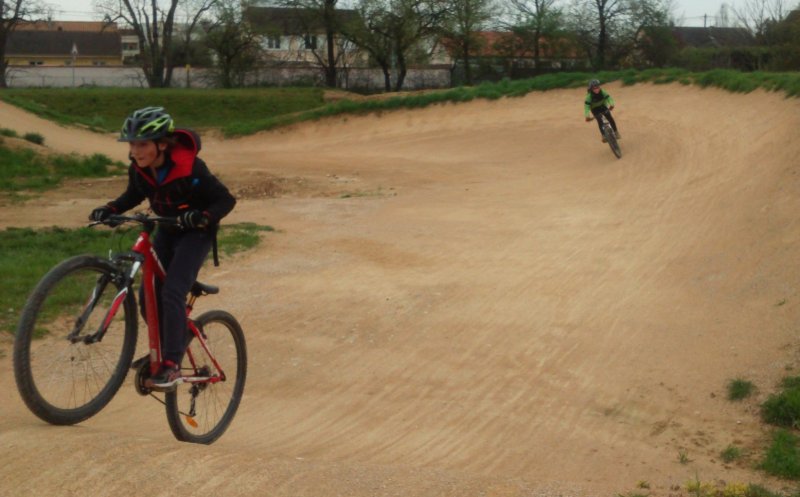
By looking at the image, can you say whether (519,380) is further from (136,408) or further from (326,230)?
(326,230)

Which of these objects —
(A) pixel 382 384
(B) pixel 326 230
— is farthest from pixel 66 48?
(A) pixel 382 384

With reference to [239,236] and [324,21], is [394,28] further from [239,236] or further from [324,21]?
[239,236]

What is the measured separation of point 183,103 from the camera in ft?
136

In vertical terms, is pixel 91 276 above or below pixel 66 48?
below

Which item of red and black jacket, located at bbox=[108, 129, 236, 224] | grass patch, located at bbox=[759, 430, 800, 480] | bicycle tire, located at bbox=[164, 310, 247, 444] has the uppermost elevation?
red and black jacket, located at bbox=[108, 129, 236, 224]

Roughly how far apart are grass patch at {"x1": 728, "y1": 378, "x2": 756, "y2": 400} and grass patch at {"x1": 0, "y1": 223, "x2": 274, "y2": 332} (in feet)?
18.9

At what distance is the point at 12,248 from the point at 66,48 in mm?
85101

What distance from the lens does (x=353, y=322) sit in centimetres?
980

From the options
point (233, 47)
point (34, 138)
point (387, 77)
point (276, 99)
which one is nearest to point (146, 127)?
point (34, 138)

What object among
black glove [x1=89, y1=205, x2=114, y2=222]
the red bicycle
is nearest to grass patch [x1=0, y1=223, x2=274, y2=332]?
the red bicycle

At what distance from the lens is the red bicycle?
16.4 ft

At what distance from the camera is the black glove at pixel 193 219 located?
5340mm

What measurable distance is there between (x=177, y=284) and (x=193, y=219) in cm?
40

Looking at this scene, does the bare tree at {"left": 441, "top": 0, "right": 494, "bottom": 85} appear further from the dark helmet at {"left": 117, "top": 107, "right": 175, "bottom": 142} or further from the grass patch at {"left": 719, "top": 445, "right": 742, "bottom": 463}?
the dark helmet at {"left": 117, "top": 107, "right": 175, "bottom": 142}
